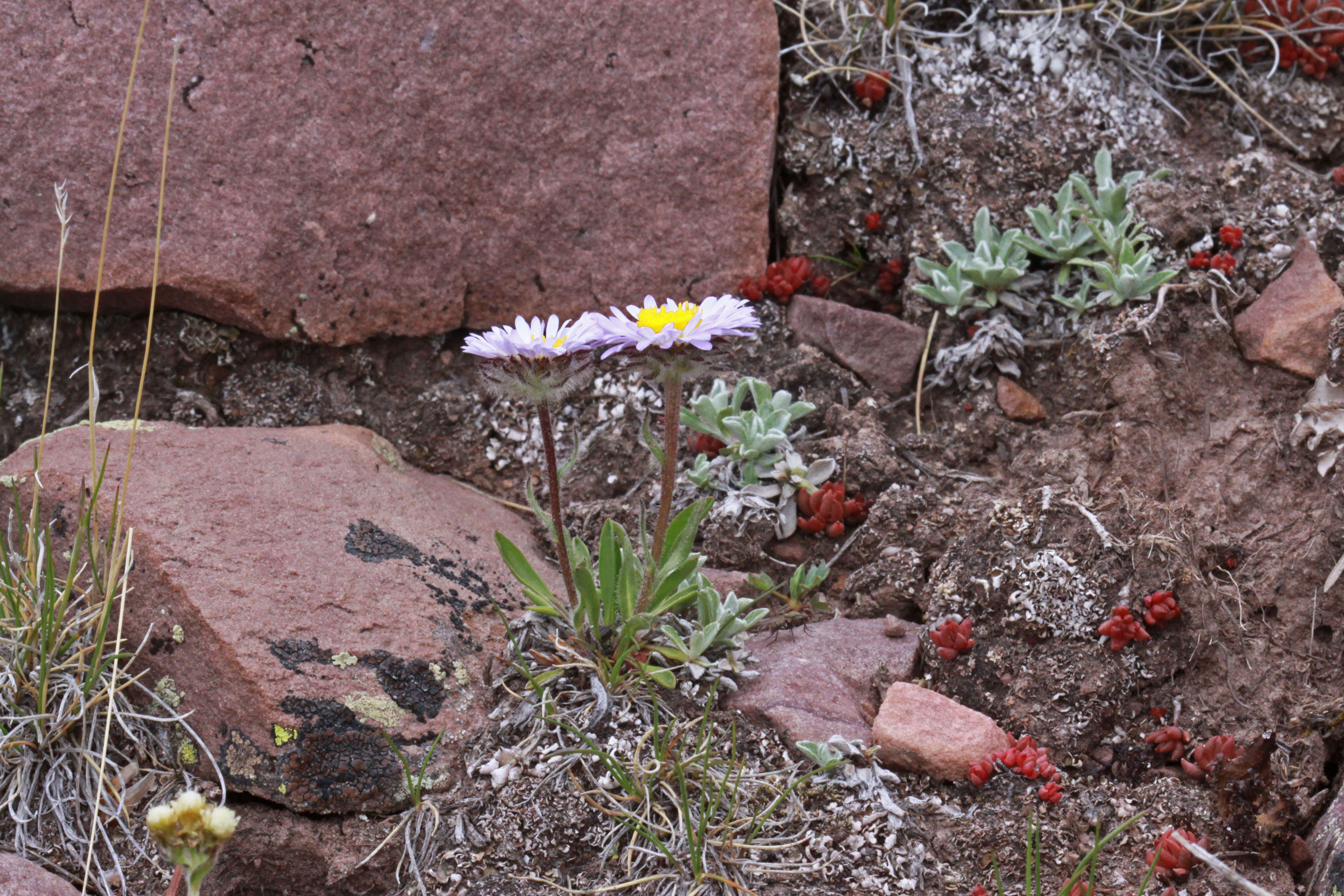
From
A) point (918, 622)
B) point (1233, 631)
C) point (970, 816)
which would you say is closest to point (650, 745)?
point (970, 816)

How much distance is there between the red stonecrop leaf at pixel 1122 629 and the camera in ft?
8.64

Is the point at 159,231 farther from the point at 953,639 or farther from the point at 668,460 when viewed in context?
the point at 953,639

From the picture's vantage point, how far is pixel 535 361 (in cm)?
229

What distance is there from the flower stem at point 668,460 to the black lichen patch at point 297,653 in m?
0.86

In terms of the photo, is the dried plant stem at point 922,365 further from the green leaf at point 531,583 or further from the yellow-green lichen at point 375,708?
the yellow-green lichen at point 375,708

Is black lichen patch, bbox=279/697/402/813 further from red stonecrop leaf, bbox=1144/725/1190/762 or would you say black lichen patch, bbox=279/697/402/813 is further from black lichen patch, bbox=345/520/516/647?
red stonecrop leaf, bbox=1144/725/1190/762

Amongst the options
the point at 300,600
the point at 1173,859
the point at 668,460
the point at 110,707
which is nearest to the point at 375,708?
the point at 300,600

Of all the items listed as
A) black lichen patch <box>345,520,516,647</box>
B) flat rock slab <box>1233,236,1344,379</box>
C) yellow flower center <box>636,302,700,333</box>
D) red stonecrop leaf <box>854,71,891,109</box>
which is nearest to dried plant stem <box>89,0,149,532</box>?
black lichen patch <box>345,520,516,647</box>

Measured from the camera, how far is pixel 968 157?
3.72 m

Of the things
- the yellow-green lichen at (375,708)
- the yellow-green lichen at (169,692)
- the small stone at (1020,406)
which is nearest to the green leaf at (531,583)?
the yellow-green lichen at (375,708)

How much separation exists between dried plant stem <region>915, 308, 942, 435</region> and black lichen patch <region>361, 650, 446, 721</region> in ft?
5.76

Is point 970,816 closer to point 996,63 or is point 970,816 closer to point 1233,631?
point 1233,631

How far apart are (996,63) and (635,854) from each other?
3.06 metres

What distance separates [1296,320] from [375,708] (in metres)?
2.89
